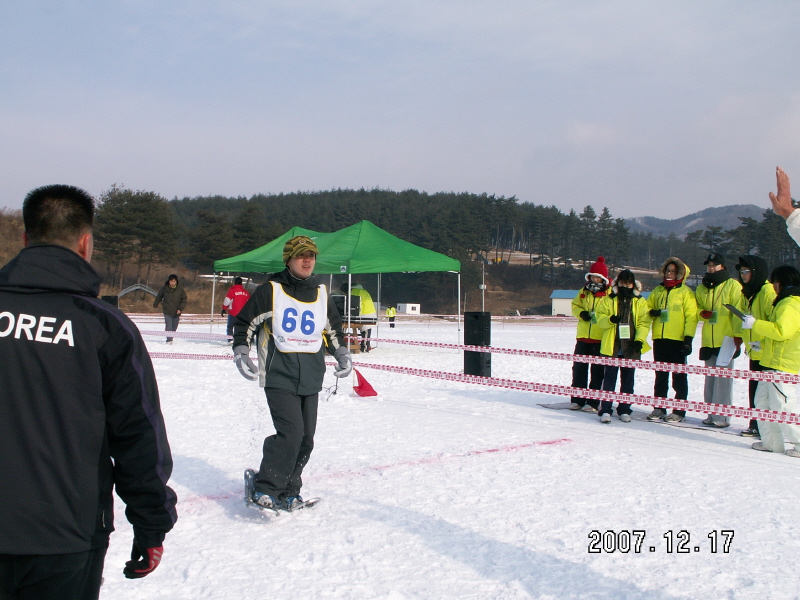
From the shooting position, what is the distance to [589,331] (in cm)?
803

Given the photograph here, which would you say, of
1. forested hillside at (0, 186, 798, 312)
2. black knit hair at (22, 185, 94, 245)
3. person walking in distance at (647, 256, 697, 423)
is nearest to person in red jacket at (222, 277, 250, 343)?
person walking in distance at (647, 256, 697, 423)

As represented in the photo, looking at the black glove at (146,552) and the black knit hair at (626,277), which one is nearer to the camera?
the black glove at (146,552)

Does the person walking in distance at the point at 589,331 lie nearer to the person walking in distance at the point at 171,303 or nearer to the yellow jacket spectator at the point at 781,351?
the yellow jacket spectator at the point at 781,351

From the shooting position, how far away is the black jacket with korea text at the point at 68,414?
1.67m

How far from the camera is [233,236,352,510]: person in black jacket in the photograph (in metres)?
4.13

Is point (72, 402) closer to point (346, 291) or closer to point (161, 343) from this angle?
point (346, 291)

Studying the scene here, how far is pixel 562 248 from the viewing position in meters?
93.2

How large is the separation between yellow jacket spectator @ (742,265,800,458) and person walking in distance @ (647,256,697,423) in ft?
4.11

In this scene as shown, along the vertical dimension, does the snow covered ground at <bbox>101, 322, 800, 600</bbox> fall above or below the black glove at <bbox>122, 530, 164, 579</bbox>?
below

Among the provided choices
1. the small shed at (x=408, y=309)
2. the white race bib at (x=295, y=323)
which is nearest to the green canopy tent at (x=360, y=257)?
the white race bib at (x=295, y=323)

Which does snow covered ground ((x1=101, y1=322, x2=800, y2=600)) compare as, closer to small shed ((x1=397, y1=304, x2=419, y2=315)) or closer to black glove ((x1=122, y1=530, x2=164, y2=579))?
black glove ((x1=122, y1=530, x2=164, y2=579))

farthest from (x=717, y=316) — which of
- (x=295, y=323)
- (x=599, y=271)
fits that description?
(x=295, y=323)
